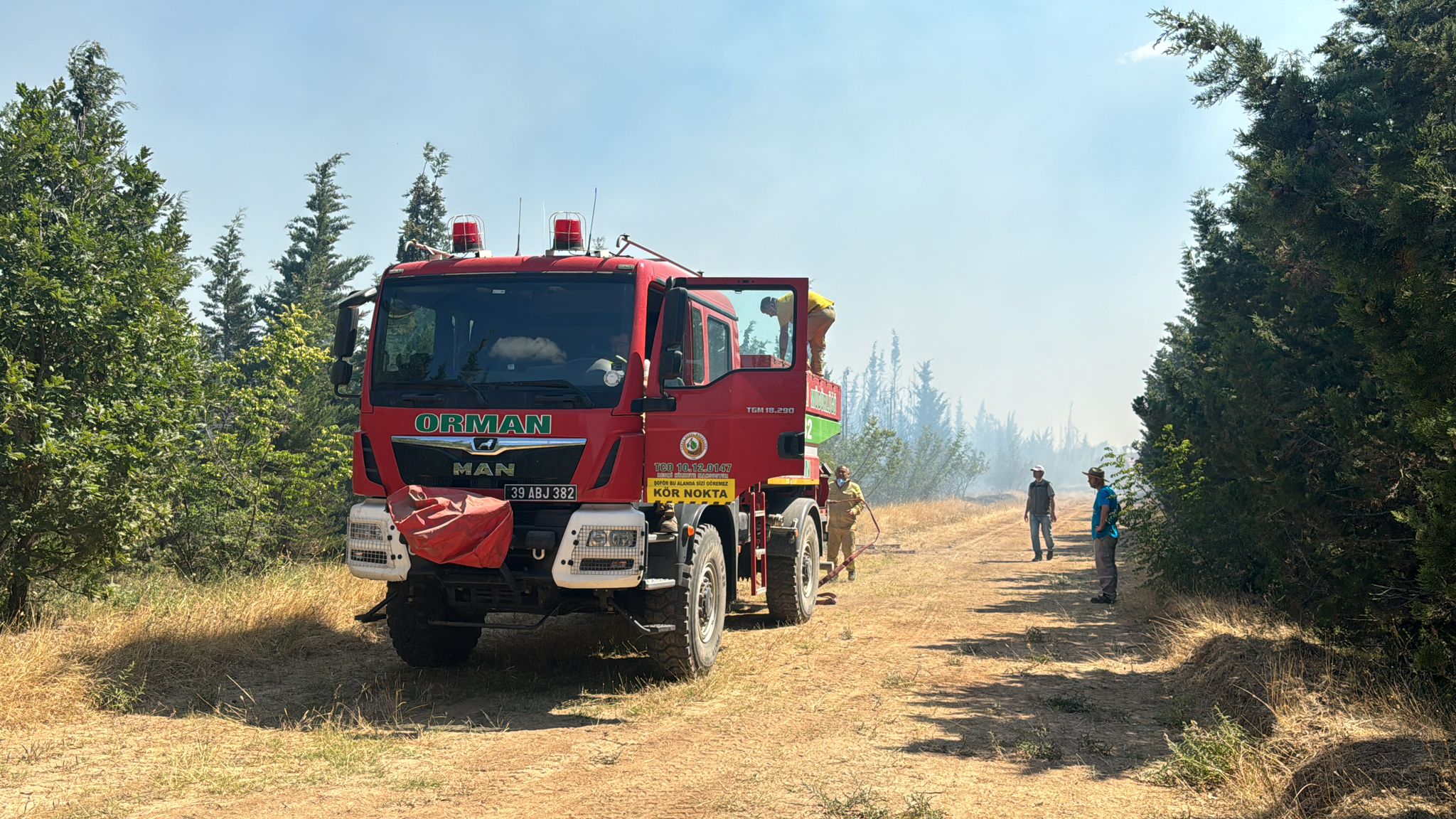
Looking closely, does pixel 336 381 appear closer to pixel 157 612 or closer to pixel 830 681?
pixel 157 612

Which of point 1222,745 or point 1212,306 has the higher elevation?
point 1212,306

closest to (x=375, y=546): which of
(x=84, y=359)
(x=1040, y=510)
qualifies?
(x=84, y=359)

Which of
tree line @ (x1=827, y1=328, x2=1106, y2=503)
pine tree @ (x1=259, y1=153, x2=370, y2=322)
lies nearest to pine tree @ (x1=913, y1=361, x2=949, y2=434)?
tree line @ (x1=827, y1=328, x2=1106, y2=503)

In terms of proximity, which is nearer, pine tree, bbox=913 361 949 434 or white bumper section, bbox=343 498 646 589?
white bumper section, bbox=343 498 646 589

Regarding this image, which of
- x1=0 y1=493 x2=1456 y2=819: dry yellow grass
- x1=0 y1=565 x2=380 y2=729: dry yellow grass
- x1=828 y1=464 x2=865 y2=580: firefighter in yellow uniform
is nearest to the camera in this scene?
x1=0 y1=493 x2=1456 y2=819: dry yellow grass

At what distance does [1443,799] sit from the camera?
4496 millimetres

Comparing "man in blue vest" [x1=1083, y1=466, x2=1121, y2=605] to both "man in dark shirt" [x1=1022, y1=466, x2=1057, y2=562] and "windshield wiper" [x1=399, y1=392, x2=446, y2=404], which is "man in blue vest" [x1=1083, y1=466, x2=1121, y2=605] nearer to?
"man in dark shirt" [x1=1022, y1=466, x2=1057, y2=562]

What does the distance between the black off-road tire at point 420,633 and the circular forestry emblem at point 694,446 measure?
2372 mm

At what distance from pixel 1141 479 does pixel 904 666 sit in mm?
6476

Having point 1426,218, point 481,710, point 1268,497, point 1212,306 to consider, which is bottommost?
point 481,710

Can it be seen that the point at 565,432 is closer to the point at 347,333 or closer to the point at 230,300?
the point at 347,333

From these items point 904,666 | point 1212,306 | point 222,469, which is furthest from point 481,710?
point 1212,306

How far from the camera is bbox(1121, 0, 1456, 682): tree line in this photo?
17.5ft

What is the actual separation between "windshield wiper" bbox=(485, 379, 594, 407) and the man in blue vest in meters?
7.81
